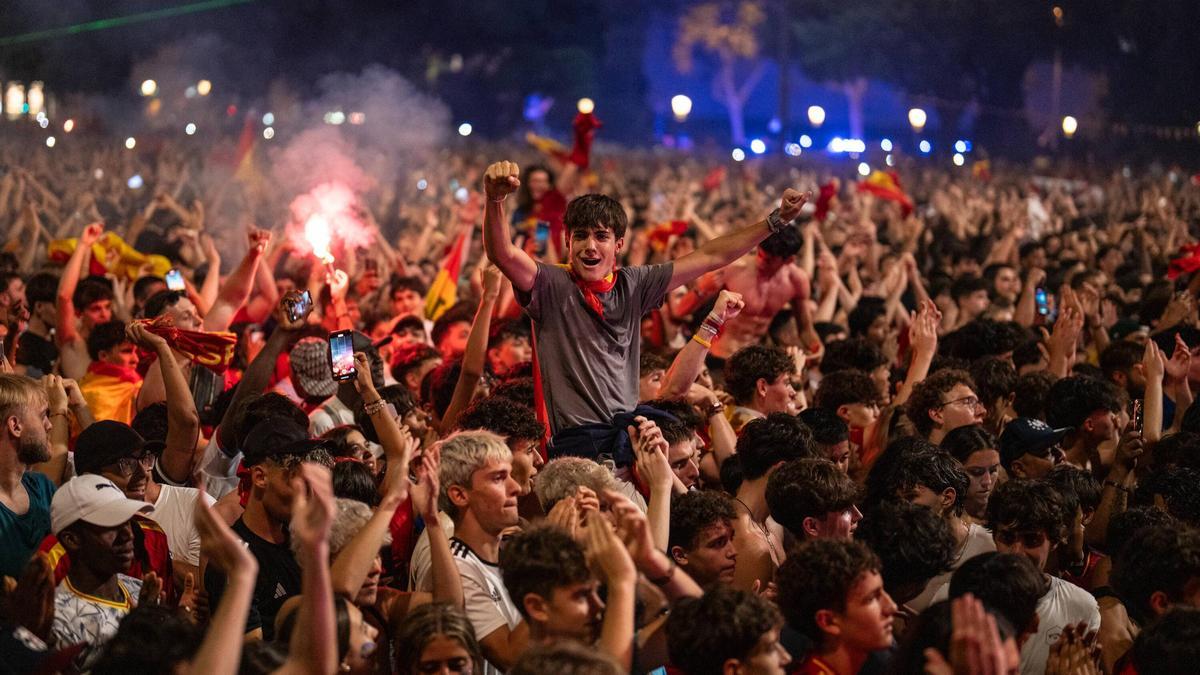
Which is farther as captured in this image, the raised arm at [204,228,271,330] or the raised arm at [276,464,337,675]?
the raised arm at [204,228,271,330]

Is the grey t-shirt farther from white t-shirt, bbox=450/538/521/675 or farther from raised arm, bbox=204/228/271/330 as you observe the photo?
raised arm, bbox=204/228/271/330

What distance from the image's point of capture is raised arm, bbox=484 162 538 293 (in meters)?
5.17

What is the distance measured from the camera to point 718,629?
3645 millimetres

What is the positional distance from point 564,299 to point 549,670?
269 centimetres

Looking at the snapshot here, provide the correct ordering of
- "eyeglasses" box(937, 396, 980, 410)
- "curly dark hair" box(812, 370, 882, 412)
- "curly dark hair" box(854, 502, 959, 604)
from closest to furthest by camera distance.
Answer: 1. "curly dark hair" box(854, 502, 959, 604)
2. "eyeglasses" box(937, 396, 980, 410)
3. "curly dark hair" box(812, 370, 882, 412)

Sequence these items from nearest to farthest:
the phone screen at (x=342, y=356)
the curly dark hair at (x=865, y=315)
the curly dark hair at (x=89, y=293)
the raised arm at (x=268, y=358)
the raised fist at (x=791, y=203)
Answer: the raised fist at (x=791, y=203)
the phone screen at (x=342, y=356)
the raised arm at (x=268, y=358)
the curly dark hair at (x=89, y=293)
the curly dark hair at (x=865, y=315)

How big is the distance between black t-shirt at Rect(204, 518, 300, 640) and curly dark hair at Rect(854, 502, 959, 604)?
74.3 inches

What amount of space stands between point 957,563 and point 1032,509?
374 mm

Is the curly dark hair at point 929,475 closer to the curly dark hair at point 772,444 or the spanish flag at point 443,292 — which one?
the curly dark hair at point 772,444

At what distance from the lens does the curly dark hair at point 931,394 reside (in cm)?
680

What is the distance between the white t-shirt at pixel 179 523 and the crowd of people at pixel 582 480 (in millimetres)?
22

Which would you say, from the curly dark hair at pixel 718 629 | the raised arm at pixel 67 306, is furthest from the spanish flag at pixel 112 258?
the curly dark hair at pixel 718 629

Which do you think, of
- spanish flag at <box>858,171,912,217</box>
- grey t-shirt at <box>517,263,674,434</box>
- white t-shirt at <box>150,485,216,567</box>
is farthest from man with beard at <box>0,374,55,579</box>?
spanish flag at <box>858,171,912,217</box>

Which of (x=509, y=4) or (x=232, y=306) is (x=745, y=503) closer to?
(x=232, y=306)
